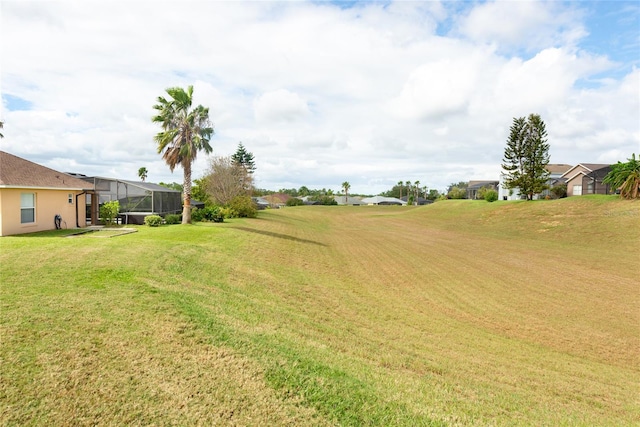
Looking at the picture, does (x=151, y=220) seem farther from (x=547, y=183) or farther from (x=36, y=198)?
(x=547, y=183)

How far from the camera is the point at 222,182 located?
51.5 metres

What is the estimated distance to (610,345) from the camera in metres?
9.58

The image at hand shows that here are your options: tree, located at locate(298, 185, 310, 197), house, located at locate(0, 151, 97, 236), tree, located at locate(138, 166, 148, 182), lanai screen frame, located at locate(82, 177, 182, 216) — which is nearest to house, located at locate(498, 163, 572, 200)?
lanai screen frame, located at locate(82, 177, 182, 216)

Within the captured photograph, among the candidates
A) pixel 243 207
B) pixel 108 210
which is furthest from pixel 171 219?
pixel 243 207

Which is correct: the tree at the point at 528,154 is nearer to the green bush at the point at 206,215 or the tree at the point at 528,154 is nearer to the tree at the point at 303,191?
the green bush at the point at 206,215

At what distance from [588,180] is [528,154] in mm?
10182

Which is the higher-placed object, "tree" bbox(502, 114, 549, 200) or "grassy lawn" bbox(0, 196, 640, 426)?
"tree" bbox(502, 114, 549, 200)

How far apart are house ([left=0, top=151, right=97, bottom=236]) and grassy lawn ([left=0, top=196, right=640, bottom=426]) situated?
4807 mm

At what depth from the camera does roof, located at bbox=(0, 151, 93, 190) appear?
18205 mm

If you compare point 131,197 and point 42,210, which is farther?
point 131,197

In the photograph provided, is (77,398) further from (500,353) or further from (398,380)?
(500,353)

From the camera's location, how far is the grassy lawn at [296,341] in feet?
16.5

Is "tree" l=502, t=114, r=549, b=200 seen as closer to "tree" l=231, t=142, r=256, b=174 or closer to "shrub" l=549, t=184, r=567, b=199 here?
"shrub" l=549, t=184, r=567, b=199

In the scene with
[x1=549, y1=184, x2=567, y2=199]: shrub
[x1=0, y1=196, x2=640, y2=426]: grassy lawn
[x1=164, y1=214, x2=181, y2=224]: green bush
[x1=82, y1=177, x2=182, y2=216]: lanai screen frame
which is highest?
[x1=549, y1=184, x2=567, y2=199]: shrub
